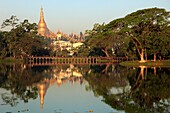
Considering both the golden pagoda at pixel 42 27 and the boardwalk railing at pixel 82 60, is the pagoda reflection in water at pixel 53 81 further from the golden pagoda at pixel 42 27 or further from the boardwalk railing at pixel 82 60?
the golden pagoda at pixel 42 27

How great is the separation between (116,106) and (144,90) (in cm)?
618

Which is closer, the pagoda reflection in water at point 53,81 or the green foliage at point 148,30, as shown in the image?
the pagoda reflection in water at point 53,81

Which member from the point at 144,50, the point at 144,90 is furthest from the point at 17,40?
the point at 144,90

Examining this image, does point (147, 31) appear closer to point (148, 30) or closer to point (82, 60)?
point (148, 30)

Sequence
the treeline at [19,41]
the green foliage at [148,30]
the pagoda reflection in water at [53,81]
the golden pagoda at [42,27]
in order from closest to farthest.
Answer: the pagoda reflection in water at [53,81] → the green foliage at [148,30] → the treeline at [19,41] → the golden pagoda at [42,27]

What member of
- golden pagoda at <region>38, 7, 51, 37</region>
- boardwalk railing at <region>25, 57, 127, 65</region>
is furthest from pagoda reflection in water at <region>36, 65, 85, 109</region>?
golden pagoda at <region>38, 7, 51, 37</region>

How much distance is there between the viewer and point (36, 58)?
88.6m

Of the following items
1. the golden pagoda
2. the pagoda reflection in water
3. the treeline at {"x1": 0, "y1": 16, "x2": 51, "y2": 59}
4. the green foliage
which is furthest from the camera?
the golden pagoda

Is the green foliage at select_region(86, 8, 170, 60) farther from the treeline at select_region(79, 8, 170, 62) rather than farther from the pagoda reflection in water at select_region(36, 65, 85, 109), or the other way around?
the pagoda reflection in water at select_region(36, 65, 85, 109)

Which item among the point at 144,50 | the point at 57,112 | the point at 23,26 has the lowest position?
the point at 57,112

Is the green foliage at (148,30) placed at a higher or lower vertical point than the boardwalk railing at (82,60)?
higher

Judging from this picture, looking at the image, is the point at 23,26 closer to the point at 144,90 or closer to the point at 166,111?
the point at 144,90

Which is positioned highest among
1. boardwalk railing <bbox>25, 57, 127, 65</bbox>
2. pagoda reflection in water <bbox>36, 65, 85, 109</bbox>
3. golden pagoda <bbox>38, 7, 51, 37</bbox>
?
golden pagoda <bbox>38, 7, 51, 37</bbox>

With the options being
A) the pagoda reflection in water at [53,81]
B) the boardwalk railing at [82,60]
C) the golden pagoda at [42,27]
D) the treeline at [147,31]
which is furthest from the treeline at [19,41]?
the golden pagoda at [42,27]
